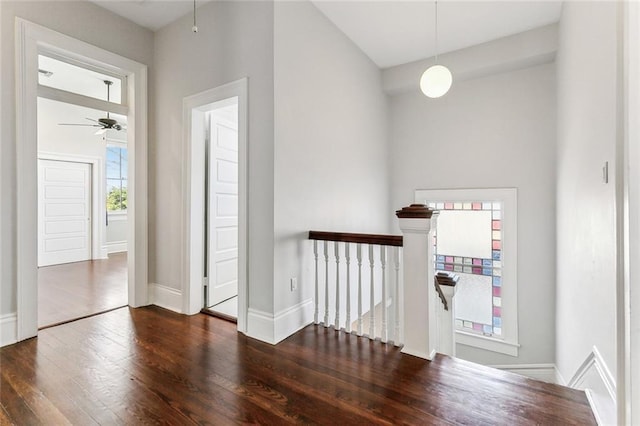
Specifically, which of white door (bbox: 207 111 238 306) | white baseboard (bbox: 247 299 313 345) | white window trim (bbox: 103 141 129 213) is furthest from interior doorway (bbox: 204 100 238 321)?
white window trim (bbox: 103 141 129 213)

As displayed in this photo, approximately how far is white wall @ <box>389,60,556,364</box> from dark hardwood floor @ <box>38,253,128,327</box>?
171 inches

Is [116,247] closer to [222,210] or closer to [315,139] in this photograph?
[222,210]

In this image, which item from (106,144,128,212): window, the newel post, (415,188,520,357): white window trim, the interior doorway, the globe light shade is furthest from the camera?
(106,144,128,212): window

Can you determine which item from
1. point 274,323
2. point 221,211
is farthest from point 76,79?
point 274,323

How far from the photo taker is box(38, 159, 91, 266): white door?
17.7 ft

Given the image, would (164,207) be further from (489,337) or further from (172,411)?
(489,337)

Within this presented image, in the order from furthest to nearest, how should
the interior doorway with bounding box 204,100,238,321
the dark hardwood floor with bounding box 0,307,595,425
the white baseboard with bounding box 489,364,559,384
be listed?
1. the white baseboard with bounding box 489,364,559,384
2. the interior doorway with bounding box 204,100,238,321
3. the dark hardwood floor with bounding box 0,307,595,425

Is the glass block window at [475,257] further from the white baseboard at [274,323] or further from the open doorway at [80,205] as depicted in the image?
the open doorway at [80,205]

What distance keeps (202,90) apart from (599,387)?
11.8 ft

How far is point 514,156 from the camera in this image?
3.80 m

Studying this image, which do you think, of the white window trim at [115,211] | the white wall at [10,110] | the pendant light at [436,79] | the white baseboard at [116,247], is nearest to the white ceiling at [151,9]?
the white wall at [10,110]

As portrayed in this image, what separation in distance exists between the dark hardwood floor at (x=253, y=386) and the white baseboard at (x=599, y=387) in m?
0.06

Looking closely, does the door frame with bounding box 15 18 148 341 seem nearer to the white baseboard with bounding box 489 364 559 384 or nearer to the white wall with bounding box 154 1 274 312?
the white wall with bounding box 154 1 274 312

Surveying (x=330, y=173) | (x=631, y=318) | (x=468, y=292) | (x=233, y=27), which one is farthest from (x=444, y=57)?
(x=631, y=318)
